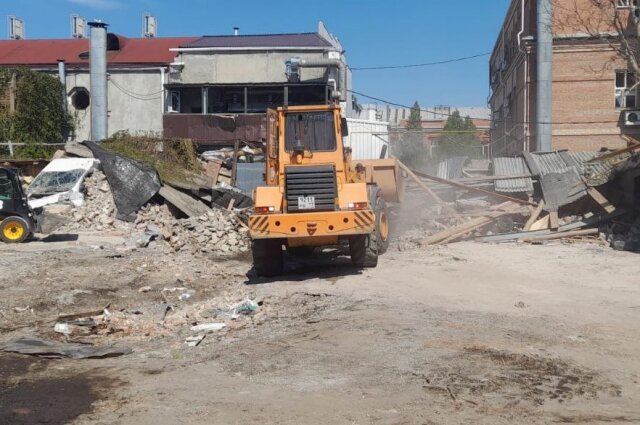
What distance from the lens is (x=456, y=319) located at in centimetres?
874

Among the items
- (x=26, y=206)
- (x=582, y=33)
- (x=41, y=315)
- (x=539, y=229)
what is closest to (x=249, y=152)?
(x=26, y=206)

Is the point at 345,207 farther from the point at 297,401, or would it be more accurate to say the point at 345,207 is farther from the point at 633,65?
the point at 633,65

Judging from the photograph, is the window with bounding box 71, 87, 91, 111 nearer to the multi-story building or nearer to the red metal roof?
the red metal roof

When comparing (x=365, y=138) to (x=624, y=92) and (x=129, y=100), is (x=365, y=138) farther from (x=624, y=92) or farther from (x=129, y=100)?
(x=129, y=100)

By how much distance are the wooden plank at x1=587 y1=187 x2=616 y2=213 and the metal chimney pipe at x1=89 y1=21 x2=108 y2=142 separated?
71.1ft

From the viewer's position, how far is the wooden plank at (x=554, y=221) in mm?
16906

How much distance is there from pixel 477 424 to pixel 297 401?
152 centimetres

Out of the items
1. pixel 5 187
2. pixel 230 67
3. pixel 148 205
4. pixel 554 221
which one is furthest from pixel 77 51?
pixel 554 221

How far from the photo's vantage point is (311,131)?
42.2 ft

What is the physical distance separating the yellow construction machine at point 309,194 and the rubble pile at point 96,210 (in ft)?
28.0

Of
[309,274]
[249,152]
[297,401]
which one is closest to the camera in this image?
[297,401]

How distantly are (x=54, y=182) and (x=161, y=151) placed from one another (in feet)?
17.1

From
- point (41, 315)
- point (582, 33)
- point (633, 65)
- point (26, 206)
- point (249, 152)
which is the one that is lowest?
point (41, 315)

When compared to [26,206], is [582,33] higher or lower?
higher
